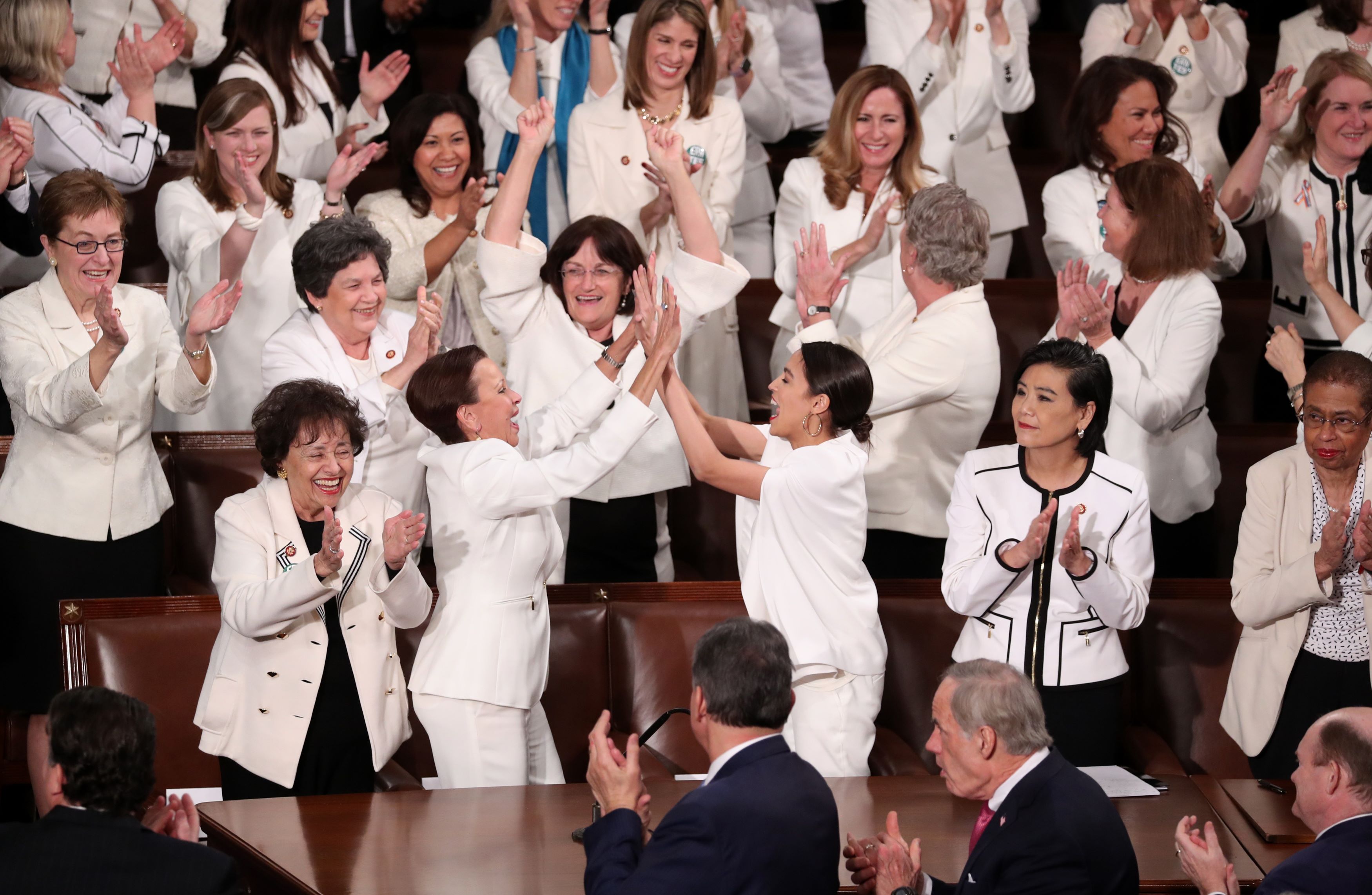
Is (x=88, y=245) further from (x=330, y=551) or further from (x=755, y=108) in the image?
(x=755, y=108)

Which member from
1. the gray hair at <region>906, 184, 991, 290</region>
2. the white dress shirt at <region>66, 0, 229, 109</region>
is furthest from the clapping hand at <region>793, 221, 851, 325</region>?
the white dress shirt at <region>66, 0, 229, 109</region>

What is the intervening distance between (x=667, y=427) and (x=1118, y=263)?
4.86ft

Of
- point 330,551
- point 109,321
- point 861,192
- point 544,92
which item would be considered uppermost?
point 544,92

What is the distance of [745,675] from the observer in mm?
2652

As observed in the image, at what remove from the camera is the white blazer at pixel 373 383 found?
13.0 ft

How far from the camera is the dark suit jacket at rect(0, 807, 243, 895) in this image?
2.38 metres

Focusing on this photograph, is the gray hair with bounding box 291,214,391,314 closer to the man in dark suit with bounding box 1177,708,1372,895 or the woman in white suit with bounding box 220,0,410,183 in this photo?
the woman in white suit with bounding box 220,0,410,183

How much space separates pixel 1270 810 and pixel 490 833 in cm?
161

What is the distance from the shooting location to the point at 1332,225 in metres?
5.20

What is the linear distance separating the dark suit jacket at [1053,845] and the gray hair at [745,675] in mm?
440

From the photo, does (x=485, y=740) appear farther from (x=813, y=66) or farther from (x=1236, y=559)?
(x=813, y=66)

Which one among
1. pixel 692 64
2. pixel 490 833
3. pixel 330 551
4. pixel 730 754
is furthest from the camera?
pixel 692 64

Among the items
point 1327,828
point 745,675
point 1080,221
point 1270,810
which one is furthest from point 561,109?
point 1327,828

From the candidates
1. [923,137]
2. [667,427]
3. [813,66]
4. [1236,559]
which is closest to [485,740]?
[667,427]
